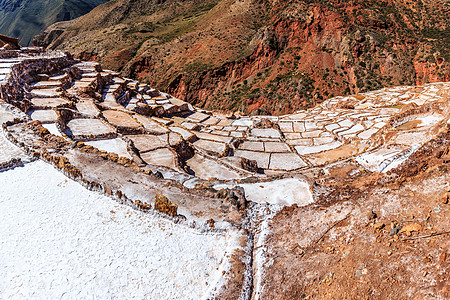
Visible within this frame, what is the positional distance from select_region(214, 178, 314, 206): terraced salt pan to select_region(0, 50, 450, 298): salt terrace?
0.09 feet

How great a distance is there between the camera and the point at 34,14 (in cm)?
12744

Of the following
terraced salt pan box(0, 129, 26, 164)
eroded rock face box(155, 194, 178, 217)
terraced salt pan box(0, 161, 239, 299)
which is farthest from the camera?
terraced salt pan box(0, 129, 26, 164)

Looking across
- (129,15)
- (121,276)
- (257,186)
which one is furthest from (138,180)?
(129,15)

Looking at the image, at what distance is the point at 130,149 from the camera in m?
9.29

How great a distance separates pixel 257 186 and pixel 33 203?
202 inches

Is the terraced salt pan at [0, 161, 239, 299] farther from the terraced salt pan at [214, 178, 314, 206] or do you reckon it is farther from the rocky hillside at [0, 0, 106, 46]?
the rocky hillside at [0, 0, 106, 46]

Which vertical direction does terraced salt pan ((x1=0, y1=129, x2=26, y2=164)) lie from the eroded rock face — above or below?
above

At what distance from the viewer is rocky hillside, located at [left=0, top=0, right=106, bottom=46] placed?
373 ft

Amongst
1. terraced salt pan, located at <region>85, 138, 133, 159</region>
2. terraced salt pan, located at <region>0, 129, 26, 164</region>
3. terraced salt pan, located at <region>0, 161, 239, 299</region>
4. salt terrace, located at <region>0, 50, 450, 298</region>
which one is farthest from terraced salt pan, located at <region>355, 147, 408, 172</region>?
terraced salt pan, located at <region>0, 129, 26, 164</region>

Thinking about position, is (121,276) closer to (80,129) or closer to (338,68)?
(80,129)

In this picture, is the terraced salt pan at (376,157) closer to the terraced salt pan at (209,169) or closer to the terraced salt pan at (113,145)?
the terraced salt pan at (209,169)

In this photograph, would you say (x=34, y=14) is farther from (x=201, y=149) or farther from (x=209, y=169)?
(x=209, y=169)

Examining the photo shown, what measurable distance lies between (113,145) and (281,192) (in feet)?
20.9

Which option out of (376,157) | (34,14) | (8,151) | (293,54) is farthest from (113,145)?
(34,14)
